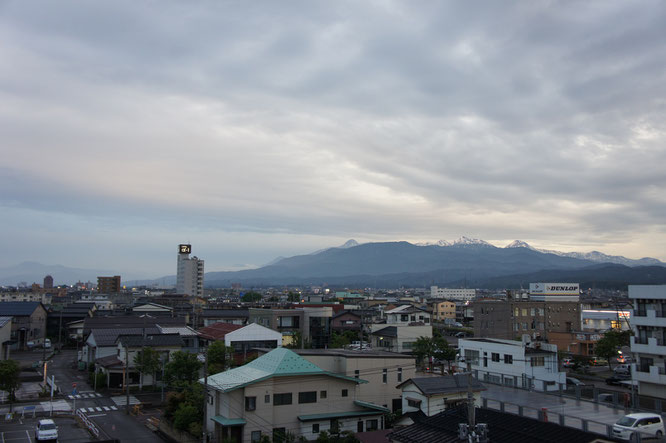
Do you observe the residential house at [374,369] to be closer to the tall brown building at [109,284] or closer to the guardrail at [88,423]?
the guardrail at [88,423]

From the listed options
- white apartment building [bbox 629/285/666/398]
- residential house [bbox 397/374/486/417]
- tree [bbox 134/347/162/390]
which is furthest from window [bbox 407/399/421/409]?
tree [bbox 134/347/162/390]

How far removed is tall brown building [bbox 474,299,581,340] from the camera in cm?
5422

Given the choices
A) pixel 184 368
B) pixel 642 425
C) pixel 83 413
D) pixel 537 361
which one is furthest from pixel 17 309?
pixel 642 425

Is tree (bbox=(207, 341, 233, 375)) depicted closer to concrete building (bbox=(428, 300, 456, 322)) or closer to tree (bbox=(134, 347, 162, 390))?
tree (bbox=(134, 347, 162, 390))

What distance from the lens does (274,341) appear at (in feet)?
139

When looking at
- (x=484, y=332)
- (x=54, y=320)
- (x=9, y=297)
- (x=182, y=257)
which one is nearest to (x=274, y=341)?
(x=484, y=332)

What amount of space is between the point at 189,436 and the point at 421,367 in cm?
1861

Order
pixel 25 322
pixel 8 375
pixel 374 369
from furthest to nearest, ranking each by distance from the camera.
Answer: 1. pixel 25 322
2. pixel 8 375
3. pixel 374 369

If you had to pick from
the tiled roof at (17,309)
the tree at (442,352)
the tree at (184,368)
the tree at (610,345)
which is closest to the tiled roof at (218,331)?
the tree at (184,368)

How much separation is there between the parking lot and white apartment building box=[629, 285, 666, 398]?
108ft

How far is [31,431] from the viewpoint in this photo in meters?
24.7

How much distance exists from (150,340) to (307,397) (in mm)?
19201

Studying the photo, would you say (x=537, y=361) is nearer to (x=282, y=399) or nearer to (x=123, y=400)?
(x=282, y=399)

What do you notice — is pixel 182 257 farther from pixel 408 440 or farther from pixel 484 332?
pixel 408 440
